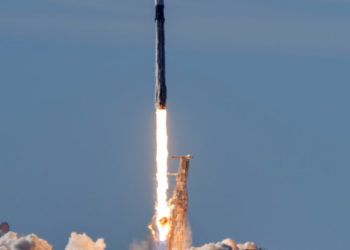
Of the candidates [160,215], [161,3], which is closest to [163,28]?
[161,3]

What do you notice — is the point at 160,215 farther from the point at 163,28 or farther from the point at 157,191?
the point at 163,28

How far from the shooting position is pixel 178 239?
197m

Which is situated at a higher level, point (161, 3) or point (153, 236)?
point (161, 3)

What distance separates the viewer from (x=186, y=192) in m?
198

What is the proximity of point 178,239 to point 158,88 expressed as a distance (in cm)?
1250

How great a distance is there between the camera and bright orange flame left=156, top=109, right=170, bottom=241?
191250mm

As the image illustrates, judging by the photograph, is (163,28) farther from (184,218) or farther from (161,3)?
(184,218)

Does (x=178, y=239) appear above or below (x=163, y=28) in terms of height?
below

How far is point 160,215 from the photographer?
195m

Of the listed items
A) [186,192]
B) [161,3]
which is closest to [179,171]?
[186,192]

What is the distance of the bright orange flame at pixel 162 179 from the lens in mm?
191250

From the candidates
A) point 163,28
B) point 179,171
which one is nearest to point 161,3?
point 163,28

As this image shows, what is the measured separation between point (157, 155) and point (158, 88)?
5108 millimetres

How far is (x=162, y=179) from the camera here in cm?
19288
